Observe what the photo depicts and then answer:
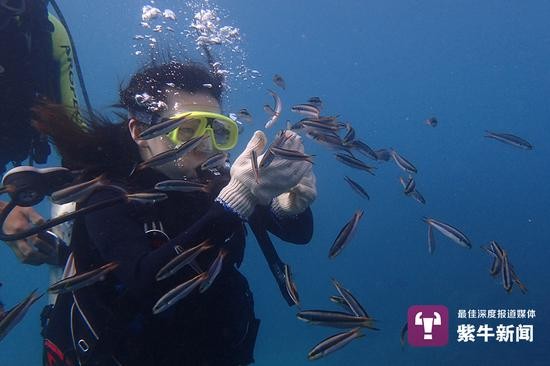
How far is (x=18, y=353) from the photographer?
2862cm

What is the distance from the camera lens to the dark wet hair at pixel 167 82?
143 inches

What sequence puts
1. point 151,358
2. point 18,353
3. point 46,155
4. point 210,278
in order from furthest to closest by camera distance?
point 18,353 → point 46,155 → point 151,358 → point 210,278

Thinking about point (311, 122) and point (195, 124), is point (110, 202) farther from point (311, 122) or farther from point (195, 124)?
point (311, 122)

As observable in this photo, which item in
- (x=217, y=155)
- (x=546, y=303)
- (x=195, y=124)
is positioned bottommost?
(x=546, y=303)

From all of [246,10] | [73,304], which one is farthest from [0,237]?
[246,10]

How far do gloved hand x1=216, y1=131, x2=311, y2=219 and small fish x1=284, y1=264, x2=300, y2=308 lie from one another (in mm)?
632

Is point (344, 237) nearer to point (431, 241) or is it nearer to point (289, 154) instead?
point (289, 154)

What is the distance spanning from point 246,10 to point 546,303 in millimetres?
39231

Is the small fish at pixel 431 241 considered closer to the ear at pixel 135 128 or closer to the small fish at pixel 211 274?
the small fish at pixel 211 274

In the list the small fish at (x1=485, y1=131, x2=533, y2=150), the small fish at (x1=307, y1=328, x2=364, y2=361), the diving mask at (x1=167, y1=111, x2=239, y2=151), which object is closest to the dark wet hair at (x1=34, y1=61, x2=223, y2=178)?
the diving mask at (x1=167, y1=111, x2=239, y2=151)

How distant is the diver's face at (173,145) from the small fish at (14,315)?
1.23 metres

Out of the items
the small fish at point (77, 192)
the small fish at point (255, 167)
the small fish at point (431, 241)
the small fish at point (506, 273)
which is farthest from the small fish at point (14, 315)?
the small fish at point (431, 241)

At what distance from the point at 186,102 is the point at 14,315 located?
6.28 ft

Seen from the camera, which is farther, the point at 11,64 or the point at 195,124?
the point at 11,64
